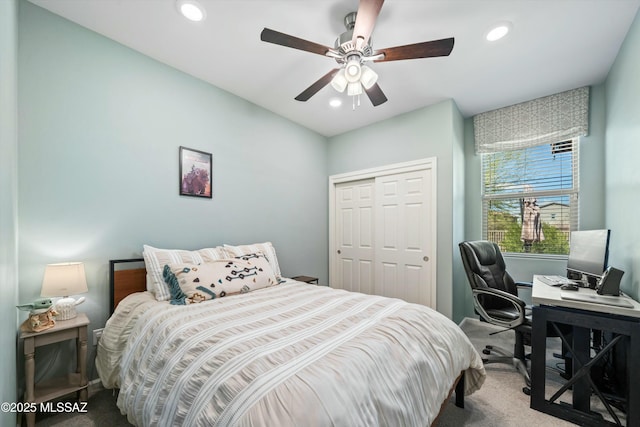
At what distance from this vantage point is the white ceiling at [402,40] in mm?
1835

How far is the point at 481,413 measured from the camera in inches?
70.3

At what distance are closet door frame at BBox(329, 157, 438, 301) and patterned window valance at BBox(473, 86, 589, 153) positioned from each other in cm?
96

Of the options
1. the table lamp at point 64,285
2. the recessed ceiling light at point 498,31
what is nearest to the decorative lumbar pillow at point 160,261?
the table lamp at point 64,285

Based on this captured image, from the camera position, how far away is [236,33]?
2.09 metres

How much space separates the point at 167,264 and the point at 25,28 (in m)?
1.96

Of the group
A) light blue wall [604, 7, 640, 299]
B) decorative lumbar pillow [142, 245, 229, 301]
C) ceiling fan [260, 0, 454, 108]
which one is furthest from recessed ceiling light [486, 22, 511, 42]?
decorative lumbar pillow [142, 245, 229, 301]

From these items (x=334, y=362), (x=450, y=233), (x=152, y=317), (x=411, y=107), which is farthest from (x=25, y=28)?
(x=450, y=233)

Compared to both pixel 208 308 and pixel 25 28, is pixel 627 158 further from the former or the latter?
pixel 25 28

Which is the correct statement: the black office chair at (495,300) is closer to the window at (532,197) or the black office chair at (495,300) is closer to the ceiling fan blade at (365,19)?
→ the window at (532,197)

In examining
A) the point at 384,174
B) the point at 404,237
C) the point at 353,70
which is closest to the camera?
the point at 353,70

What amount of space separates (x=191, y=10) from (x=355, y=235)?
3198 millimetres

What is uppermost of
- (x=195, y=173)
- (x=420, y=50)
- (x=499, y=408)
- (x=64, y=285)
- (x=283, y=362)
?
(x=420, y=50)

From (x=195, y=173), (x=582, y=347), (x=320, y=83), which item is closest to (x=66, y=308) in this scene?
(x=195, y=173)

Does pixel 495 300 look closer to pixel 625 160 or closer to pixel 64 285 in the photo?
pixel 625 160
